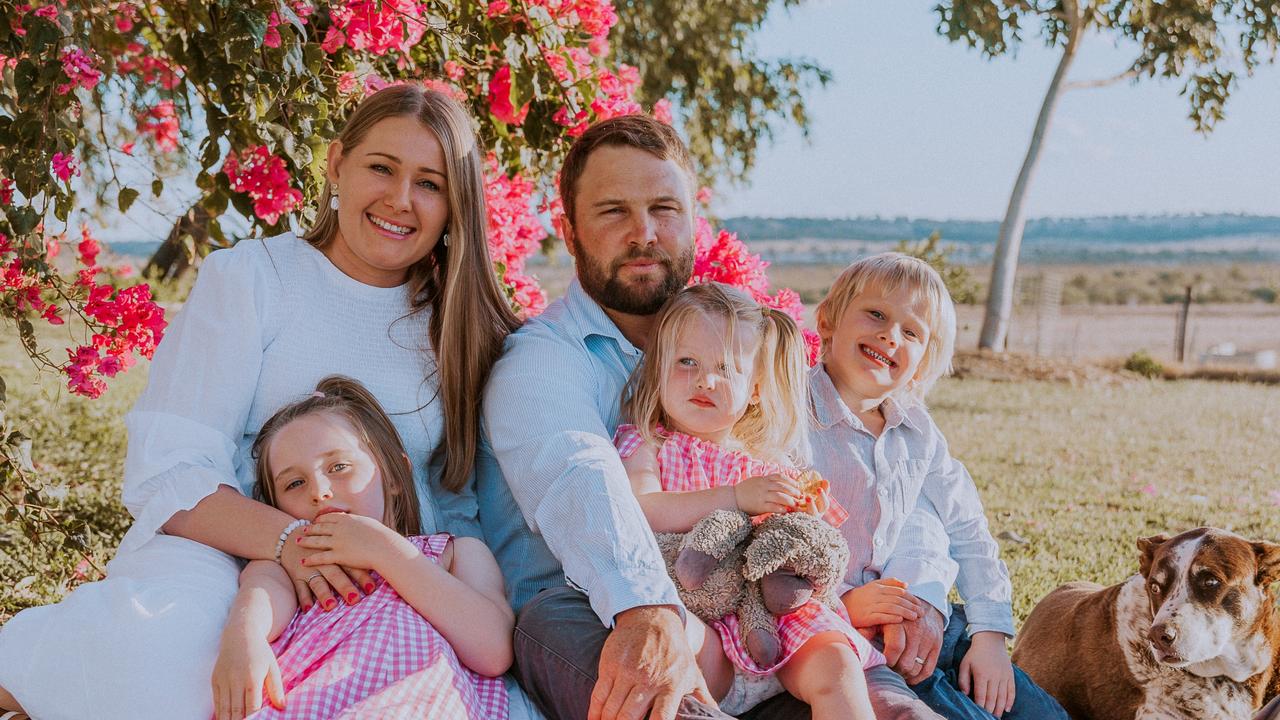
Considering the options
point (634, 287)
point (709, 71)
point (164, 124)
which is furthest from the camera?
point (709, 71)

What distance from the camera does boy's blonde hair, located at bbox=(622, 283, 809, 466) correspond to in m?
2.78

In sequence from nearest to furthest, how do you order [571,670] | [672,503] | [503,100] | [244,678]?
1. [244,678]
2. [571,670]
3. [672,503]
4. [503,100]

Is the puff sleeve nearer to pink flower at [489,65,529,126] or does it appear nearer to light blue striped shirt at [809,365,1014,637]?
pink flower at [489,65,529,126]

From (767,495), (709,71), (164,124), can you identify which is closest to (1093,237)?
(709,71)

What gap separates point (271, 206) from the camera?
3.39 metres

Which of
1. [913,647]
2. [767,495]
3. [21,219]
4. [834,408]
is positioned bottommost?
[913,647]

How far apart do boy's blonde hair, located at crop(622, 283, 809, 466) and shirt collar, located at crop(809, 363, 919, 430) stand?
5.6 inches

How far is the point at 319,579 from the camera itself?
2.37 meters

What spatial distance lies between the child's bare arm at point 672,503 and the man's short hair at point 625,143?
98 centimetres

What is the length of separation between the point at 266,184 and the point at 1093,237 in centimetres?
6490

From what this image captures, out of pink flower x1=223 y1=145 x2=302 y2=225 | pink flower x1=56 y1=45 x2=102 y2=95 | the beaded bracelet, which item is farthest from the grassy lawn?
the beaded bracelet

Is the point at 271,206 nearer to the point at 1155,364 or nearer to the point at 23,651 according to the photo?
the point at 23,651

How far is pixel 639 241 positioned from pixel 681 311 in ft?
1.18

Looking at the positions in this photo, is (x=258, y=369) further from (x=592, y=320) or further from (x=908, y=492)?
(x=908, y=492)
